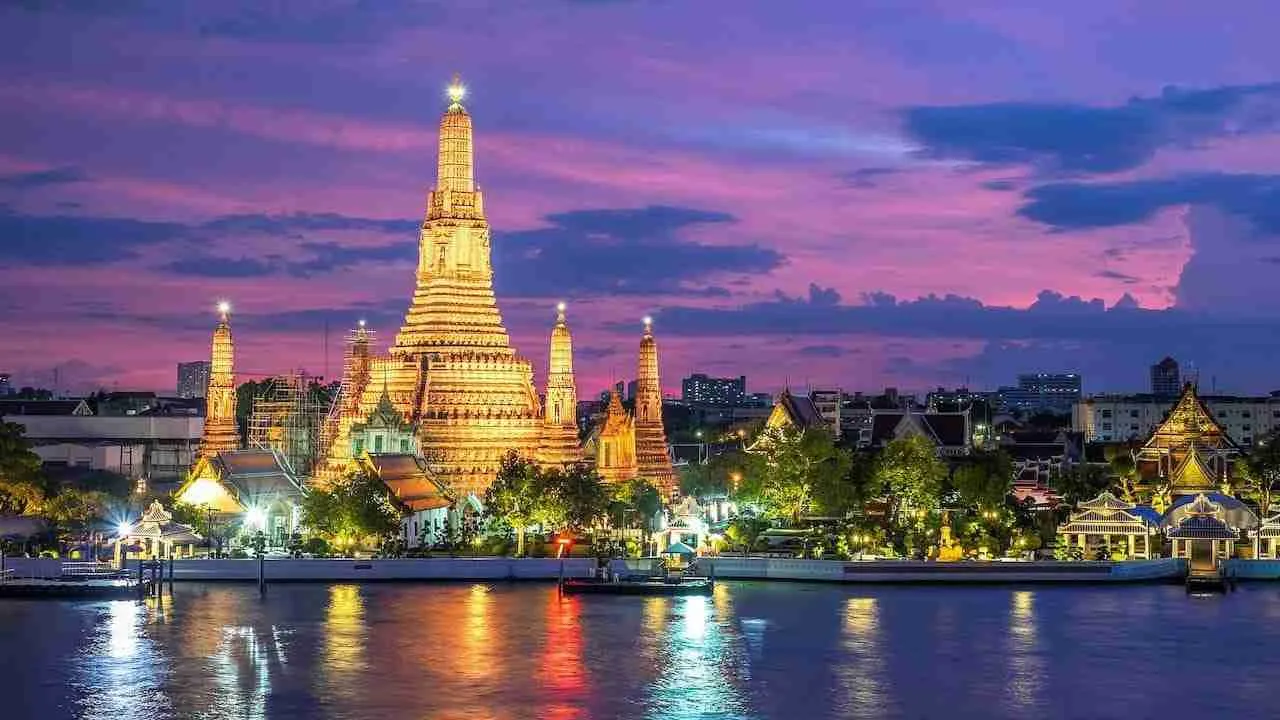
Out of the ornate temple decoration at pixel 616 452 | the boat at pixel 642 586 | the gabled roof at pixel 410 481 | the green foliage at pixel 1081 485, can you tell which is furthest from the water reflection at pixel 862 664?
the ornate temple decoration at pixel 616 452

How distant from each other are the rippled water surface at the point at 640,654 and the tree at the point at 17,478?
522 inches

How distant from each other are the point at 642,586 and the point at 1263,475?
3162 centimetres

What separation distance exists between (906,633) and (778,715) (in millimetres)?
15013

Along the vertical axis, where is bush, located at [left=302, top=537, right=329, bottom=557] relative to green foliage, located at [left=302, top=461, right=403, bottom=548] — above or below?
below

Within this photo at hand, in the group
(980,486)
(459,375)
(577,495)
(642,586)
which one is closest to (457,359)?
(459,375)

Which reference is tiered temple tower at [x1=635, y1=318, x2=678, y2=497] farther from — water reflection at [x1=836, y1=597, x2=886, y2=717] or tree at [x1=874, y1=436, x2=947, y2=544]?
water reflection at [x1=836, y1=597, x2=886, y2=717]

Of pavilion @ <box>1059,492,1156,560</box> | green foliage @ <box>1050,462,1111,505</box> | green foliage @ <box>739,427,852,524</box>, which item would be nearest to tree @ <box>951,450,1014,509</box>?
green foliage @ <box>1050,462,1111,505</box>

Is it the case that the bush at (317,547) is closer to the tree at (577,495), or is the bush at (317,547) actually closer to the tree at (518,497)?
the tree at (518,497)

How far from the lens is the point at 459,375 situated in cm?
8775

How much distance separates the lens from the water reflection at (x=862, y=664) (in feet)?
159

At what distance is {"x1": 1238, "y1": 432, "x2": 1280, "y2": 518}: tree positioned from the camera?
85875mm

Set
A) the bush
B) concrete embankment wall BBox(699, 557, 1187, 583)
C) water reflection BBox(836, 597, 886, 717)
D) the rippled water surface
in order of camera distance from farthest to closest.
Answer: the bush, concrete embankment wall BBox(699, 557, 1187, 583), water reflection BBox(836, 597, 886, 717), the rippled water surface

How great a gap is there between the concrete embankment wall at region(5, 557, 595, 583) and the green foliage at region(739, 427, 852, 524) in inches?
448

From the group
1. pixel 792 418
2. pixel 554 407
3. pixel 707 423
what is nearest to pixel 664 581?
pixel 554 407
